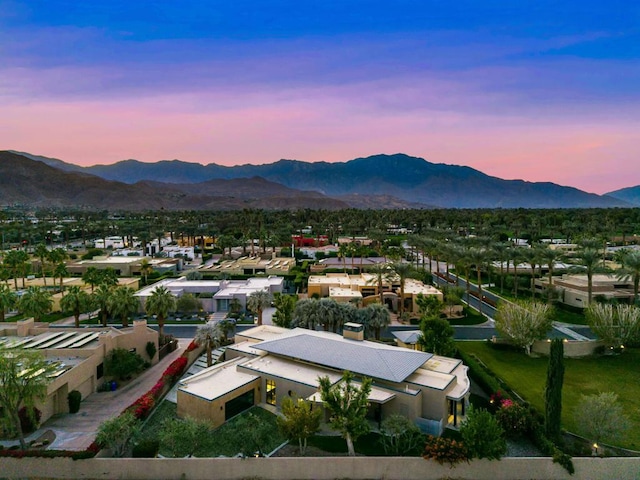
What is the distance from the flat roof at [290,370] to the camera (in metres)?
27.5

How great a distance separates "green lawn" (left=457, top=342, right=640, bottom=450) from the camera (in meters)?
28.1

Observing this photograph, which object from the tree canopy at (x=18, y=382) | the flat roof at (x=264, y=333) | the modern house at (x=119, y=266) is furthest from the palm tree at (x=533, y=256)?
the modern house at (x=119, y=266)

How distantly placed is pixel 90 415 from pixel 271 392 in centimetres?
1136

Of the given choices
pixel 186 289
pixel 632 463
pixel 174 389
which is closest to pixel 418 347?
pixel 632 463

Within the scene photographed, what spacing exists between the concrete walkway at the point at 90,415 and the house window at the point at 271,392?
9305 millimetres

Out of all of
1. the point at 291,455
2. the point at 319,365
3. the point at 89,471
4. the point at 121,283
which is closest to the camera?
the point at 89,471

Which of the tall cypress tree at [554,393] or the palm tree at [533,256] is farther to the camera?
the palm tree at [533,256]

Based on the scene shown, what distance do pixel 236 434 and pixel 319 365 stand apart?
8048 millimetres

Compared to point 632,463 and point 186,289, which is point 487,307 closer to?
point 632,463

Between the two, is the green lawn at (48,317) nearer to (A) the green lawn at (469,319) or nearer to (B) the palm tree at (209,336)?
(B) the palm tree at (209,336)

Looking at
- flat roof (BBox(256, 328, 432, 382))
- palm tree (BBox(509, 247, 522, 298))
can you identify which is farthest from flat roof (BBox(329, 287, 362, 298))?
palm tree (BBox(509, 247, 522, 298))

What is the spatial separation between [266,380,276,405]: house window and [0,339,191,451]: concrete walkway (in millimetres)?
9305

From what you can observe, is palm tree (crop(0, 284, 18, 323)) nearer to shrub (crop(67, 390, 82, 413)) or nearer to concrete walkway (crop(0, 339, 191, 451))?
concrete walkway (crop(0, 339, 191, 451))

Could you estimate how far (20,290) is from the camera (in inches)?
2226
